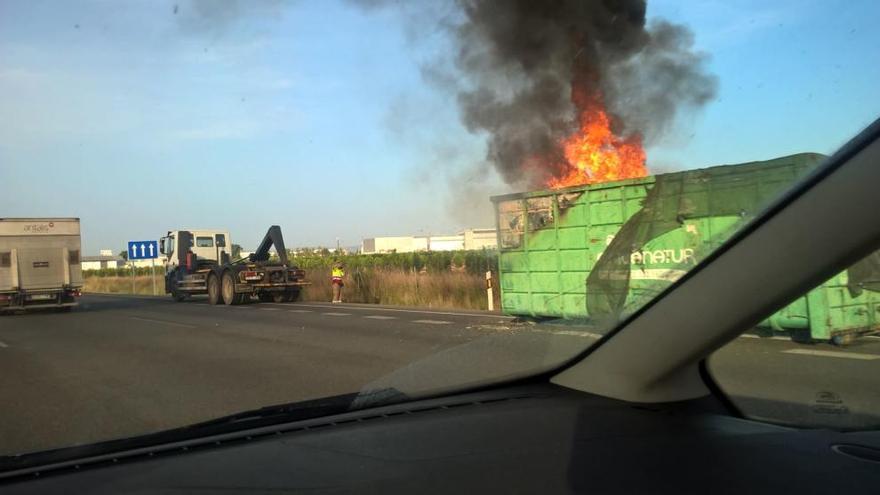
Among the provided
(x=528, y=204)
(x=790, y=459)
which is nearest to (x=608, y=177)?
(x=528, y=204)

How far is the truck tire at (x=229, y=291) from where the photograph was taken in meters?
23.4

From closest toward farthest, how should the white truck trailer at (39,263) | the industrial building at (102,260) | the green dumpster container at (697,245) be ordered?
the green dumpster container at (697,245) < the white truck trailer at (39,263) < the industrial building at (102,260)

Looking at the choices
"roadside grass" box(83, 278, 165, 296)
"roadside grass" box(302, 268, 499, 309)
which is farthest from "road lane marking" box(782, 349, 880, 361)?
"roadside grass" box(83, 278, 165, 296)

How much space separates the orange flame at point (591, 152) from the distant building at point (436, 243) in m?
1.85

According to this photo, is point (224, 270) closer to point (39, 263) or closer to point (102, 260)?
point (39, 263)

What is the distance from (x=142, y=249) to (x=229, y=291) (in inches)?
793

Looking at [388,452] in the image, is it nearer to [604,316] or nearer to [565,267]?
[604,316]

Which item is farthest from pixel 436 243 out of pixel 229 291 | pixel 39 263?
pixel 39 263

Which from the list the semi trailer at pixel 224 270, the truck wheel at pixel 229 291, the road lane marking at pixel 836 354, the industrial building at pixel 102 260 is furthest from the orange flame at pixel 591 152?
the industrial building at pixel 102 260

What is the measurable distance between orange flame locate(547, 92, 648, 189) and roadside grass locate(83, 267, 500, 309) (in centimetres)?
523

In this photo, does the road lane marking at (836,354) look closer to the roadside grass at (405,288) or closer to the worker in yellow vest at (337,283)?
the roadside grass at (405,288)

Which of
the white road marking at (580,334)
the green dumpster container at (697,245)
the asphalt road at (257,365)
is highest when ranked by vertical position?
the green dumpster container at (697,245)

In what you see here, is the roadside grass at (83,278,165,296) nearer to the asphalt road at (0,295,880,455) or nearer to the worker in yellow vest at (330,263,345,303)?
the worker in yellow vest at (330,263,345,303)

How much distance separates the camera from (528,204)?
13.1m
